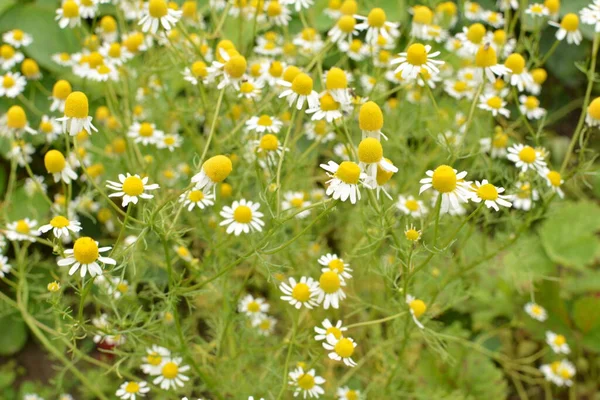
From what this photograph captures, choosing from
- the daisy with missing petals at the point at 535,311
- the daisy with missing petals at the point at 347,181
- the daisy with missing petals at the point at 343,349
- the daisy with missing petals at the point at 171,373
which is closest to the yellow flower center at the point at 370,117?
the daisy with missing petals at the point at 347,181

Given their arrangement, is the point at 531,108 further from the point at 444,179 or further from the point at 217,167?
the point at 217,167

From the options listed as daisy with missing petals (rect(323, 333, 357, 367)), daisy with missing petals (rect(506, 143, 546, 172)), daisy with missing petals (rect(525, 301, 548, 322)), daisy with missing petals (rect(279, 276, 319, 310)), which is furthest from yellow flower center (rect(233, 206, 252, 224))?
daisy with missing petals (rect(525, 301, 548, 322))

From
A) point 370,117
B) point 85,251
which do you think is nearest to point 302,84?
point 370,117

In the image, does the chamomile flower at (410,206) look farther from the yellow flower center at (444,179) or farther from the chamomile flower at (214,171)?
the chamomile flower at (214,171)

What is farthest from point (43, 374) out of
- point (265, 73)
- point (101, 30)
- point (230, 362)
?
point (265, 73)

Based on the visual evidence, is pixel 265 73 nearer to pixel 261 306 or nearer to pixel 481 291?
pixel 261 306

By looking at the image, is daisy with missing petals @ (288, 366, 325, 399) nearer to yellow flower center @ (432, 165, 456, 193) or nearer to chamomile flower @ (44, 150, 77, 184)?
yellow flower center @ (432, 165, 456, 193)
